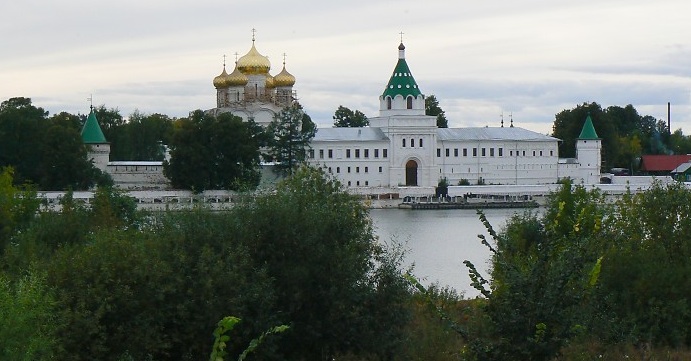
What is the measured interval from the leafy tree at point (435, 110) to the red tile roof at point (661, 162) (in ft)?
40.1

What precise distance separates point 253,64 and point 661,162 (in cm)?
2381

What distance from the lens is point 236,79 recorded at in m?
62.2

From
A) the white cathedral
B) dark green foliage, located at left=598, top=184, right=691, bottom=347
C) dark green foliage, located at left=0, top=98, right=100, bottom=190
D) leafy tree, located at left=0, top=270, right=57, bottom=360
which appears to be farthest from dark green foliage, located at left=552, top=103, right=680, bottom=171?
leafy tree, located at left=0, top=270, right=57, bottom=360

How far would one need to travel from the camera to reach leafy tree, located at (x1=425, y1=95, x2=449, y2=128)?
78875 mm

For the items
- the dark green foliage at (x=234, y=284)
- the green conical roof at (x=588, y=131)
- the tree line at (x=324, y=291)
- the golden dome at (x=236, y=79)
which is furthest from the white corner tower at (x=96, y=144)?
the dark green foliage at (x=234, y=284)

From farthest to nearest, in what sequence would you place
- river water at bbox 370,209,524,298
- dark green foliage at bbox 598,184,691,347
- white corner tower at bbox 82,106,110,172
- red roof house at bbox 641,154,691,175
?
red roof house at bbox 641,154,691,175 < white corner tower at bbox 82,106,110,172 < river water at bbox 370,209,524,298 < dark green foliage at bbox 598,184,691,347

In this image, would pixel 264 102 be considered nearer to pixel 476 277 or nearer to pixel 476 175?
pixel 476 175

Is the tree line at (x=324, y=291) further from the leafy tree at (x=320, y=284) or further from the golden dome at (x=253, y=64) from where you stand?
the golden dome at (x=253, y=64)

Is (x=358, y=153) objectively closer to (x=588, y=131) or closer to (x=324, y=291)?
(x=588, y=131)

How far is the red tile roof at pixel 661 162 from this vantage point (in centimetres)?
7150

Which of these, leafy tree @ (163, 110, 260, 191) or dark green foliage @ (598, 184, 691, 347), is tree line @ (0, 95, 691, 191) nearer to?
leafy tree @ (163, 110, 260, 191)

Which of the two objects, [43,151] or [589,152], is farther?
[589,152]

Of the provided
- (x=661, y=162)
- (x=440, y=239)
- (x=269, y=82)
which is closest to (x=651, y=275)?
(x=440, y=239)

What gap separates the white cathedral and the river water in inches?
292
